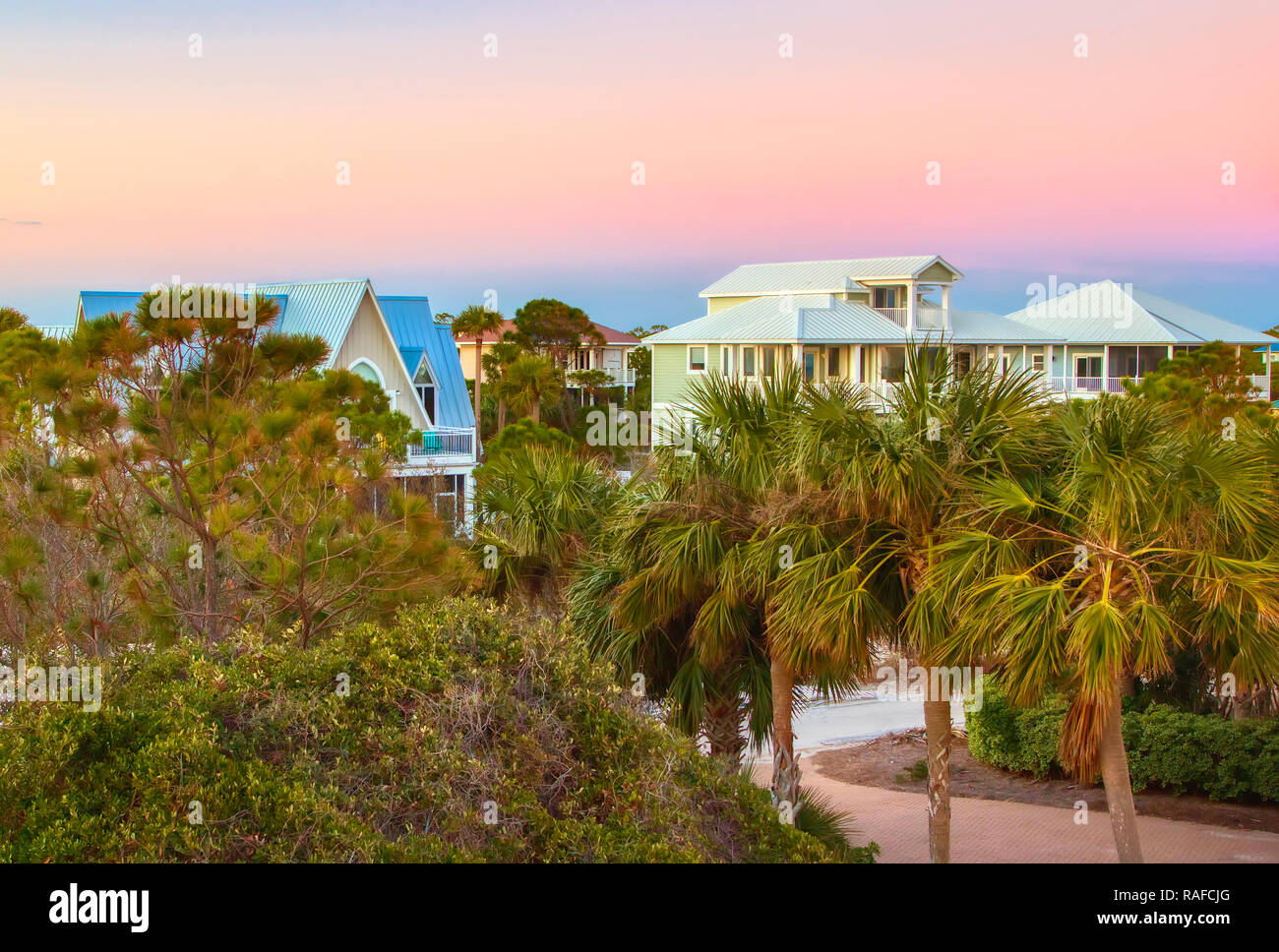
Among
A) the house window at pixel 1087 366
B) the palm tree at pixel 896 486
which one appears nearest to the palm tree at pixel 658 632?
the palm tree at pixel 896 486

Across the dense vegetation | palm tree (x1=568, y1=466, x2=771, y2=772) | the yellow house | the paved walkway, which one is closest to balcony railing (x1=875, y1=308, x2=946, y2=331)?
the yellow house

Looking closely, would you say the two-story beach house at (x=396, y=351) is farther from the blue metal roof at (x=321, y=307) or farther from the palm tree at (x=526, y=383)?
the palm tree at (x=526, y=383)

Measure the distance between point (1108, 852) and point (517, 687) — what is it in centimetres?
1132

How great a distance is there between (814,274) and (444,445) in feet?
77.8

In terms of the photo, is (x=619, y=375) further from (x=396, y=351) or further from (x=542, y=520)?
(x=542, y=520)

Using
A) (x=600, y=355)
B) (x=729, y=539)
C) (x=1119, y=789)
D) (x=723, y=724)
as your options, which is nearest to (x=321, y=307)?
(x=723, y=724)

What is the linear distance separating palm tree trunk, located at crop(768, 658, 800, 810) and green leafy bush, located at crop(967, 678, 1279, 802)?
20.1 feet

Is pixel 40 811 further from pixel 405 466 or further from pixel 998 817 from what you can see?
pixel 405 466

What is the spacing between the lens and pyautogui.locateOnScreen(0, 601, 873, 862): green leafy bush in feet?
21.0

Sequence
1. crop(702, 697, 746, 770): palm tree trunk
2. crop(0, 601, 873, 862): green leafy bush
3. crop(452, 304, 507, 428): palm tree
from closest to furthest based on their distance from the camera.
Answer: crop(0, 601, 873, 862): green leafy bush, crop(702, 697, 746, 770): palm tree trunk, crop(452, 304, 507, 428): palm tree

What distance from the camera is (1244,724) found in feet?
60.4

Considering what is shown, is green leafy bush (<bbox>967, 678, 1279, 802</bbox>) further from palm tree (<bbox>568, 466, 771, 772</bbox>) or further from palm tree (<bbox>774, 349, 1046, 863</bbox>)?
palm tree (<bbox>774, 349, 1046, 863</bbox>)

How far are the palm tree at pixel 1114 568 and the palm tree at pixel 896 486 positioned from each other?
44 cm

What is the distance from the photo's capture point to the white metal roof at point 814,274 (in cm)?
4753
